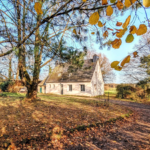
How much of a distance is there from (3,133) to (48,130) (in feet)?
5.02

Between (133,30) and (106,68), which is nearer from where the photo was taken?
(133,30)

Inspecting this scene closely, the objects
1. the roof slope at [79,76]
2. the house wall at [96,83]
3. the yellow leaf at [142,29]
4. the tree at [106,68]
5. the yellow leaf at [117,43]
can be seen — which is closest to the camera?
the yellow leaf at [142,29]

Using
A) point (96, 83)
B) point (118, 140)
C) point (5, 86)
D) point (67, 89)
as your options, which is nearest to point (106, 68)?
point (96, 83)

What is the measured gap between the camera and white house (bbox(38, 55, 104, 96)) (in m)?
18.9

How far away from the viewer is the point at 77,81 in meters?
19.7

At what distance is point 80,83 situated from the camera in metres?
Answer: 19.5

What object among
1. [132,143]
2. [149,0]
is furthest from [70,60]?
[149,0]

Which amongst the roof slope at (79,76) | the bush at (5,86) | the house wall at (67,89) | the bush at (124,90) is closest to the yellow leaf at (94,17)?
the bush at (124,90)

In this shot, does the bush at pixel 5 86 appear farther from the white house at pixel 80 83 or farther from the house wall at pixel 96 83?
the house wall at pixel 96 83

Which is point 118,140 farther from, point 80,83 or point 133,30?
point 80,83

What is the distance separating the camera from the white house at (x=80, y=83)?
744 inches

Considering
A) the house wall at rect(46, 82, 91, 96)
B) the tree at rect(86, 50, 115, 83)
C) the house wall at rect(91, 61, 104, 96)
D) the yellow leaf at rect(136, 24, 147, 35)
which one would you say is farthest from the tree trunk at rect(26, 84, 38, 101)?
the tree at rect(86, 50, 115, 83)

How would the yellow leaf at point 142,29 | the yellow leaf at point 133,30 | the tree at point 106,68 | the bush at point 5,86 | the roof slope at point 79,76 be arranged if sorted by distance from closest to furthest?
the yellow leaf at point 142,29, the yellow leaf at point 133,30, the bush at point 5,86, the roof slope at point 79,76, the tree at point 106,68

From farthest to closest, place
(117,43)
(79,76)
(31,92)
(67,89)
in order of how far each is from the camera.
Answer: (67,89)
(79,76)
(31,92)
(117,43)
